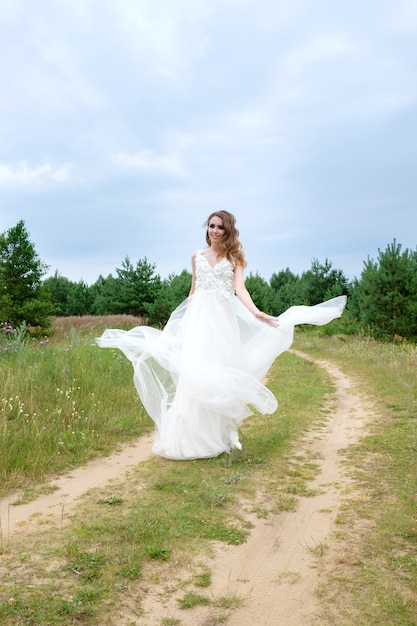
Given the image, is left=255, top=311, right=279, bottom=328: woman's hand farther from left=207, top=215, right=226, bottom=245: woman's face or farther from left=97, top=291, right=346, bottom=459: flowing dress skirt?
left=207, top=215, right=226, bottom=245: woman's face

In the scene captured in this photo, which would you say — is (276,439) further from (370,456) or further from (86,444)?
(86,444)

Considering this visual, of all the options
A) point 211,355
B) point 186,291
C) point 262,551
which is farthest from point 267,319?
point 186,291

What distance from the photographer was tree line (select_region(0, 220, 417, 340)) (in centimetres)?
2155

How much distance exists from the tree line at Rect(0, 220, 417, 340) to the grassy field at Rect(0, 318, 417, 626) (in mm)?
12562

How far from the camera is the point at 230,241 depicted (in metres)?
6.35

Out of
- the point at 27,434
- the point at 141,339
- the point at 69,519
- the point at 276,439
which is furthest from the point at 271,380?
the point at 69,519

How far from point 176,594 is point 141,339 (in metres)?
3.62

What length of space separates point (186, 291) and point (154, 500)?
2724 cm

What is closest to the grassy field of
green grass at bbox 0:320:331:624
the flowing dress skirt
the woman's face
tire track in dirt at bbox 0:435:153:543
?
green grass at bbox 0:320:331:624

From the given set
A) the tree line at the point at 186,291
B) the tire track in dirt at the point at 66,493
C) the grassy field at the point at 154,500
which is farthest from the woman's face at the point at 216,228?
the tree line at the point at 186,291

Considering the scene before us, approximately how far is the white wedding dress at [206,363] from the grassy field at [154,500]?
0.38m

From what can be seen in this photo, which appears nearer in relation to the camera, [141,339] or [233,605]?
[233,605]

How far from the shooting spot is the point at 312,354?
20219mm

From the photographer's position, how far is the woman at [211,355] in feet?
19.9
